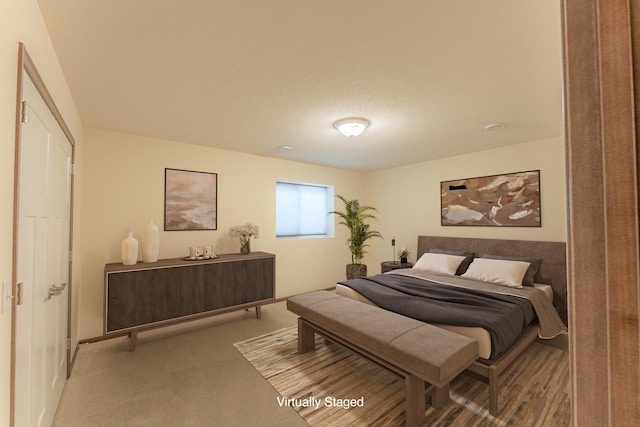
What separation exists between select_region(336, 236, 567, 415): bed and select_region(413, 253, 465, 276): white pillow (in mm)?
13

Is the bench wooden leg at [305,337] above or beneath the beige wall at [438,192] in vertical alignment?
beneath

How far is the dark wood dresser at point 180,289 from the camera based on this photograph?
277cm

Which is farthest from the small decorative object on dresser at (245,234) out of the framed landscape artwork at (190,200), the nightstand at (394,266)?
the nightstand at (394,266)

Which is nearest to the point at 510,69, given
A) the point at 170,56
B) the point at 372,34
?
the point at 372,34

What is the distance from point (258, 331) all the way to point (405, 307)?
6.04 feet

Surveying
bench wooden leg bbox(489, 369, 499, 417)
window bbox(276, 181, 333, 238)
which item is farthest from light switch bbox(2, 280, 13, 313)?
window bbox(276, 181, 333, 238)

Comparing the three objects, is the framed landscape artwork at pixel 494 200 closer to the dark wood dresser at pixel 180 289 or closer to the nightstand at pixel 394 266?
the nightstand at pixel 394 266

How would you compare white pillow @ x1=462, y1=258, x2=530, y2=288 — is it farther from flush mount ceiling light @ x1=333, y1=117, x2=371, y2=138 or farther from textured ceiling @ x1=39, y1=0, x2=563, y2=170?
flush mount ceiling light @ x1=333, y1=117, x2=371, y2=138

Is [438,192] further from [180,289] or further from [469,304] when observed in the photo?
[180,289]

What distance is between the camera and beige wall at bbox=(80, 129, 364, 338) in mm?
3086

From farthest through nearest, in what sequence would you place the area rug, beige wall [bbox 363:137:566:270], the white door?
beige wall [bbox 363:137:566:270] → the area rug → the white door

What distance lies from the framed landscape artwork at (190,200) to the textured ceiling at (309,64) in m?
0.66

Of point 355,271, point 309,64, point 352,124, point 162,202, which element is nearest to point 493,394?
point 352,124

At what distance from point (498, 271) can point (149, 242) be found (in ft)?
13.8
